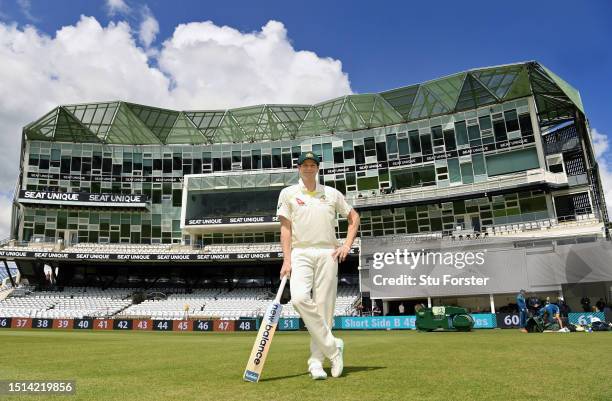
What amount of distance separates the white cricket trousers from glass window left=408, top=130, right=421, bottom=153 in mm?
46282

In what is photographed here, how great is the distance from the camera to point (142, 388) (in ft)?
15.6

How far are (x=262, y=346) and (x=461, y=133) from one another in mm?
47124

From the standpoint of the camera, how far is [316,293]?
6.01 metres

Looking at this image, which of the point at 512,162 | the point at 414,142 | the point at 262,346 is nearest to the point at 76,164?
the point at 414,142

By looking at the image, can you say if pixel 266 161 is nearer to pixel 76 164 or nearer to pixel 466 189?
pixel 76 164

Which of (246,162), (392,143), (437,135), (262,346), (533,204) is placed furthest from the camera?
(246,162)

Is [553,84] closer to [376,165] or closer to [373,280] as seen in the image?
[376,165]

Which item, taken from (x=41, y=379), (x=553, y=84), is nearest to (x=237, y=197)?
(x=553, y=84)

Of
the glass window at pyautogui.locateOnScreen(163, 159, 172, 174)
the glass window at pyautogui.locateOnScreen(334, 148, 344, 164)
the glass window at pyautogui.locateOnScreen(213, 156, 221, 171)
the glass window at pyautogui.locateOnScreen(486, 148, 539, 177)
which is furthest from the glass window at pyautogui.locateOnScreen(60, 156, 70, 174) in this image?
the glass window at pyautogui.locateOnScreen(486, 148, 539, 177)

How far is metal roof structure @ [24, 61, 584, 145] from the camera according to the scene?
46.8 m

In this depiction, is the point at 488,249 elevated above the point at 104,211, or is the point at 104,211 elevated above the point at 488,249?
the point at 104,211

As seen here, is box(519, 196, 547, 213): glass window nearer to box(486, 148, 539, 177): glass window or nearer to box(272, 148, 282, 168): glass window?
box(486, 148, 539, 177): glass window

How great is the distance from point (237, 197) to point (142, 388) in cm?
4963

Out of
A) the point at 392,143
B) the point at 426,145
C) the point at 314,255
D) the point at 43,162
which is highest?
the point at 43,162
